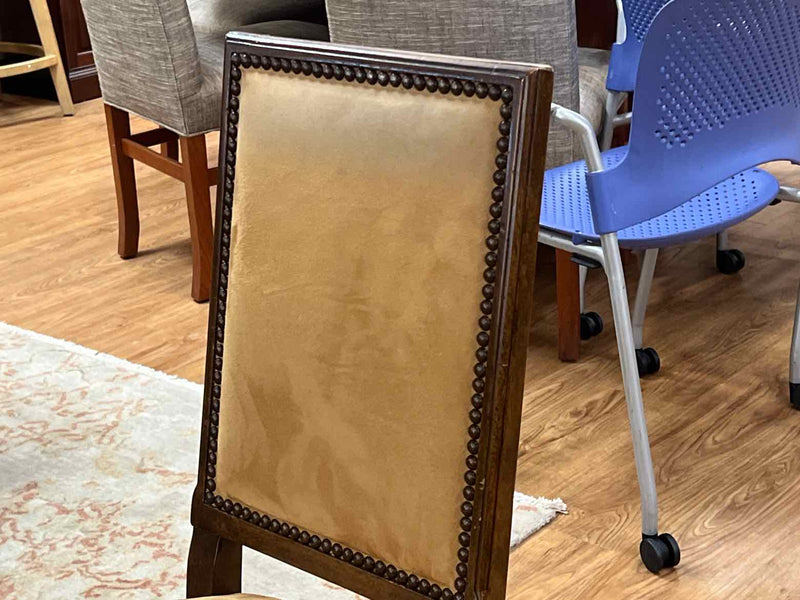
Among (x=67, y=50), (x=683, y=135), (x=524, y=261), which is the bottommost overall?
(x=67, y=50)

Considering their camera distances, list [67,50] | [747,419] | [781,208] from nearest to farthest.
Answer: [747,419] < [781,208] < [67,50]

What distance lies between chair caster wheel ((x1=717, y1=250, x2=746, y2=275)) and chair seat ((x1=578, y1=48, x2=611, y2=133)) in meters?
0.52

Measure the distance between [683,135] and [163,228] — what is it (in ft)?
6.02

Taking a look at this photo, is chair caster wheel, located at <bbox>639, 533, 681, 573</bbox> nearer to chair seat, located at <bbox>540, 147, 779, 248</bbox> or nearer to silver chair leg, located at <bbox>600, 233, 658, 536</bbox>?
silver chair leg, located at <bbox>600, 233, 658, 536</bbox>

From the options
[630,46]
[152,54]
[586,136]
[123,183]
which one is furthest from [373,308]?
[123,183]

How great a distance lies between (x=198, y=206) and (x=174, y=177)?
7.9 inches

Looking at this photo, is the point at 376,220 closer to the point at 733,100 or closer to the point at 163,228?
the point at 733,100

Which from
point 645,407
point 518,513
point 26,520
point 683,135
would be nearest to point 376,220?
point 683,135

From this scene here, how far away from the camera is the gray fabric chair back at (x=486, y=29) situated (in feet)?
6.31

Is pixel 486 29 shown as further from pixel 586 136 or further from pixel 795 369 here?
pixel 795 369

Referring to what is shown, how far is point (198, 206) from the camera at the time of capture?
2584 mm

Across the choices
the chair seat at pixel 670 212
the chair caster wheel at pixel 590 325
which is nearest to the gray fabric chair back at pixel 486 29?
the chair seat at pixel 670 212

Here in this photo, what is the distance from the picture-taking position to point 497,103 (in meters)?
0.76

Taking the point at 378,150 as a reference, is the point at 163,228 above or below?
below
